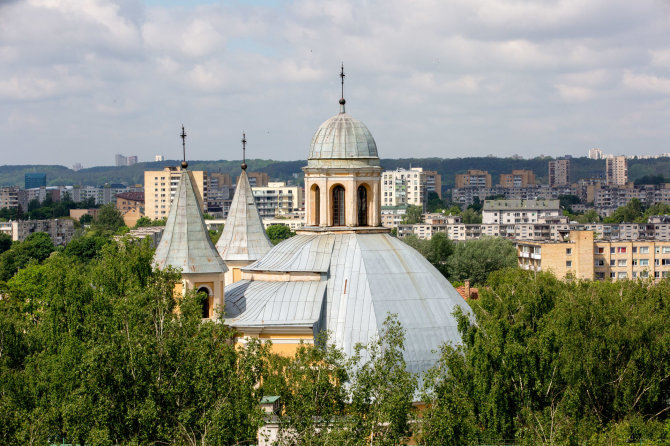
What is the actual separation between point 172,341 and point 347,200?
42.8 feet

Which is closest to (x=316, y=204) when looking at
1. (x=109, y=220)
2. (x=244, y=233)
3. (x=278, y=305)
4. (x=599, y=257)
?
(x=278, y=305)

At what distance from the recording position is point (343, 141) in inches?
1465

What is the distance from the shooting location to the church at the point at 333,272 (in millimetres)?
33562

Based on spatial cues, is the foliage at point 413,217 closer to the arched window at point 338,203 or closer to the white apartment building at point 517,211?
the white apartment building at point 517,211

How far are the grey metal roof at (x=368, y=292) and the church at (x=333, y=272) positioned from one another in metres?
0.03

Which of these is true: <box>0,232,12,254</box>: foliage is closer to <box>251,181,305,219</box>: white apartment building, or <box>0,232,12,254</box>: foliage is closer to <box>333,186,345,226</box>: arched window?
<box>251,181,305,219</box>: white apartment building

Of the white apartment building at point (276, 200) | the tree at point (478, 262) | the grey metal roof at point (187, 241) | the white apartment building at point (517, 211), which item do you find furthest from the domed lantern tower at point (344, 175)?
the white apartment building at point (276, 200)

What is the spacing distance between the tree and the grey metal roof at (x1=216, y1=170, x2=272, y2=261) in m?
48.3

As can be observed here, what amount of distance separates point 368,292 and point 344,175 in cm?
480

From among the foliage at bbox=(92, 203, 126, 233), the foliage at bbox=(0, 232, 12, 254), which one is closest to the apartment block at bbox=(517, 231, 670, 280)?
the foliage at bbox=(0, 232, 12, 254)

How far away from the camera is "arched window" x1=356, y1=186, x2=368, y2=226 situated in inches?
1481

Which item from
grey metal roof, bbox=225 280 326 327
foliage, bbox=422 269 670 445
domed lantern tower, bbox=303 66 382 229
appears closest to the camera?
foliage, bbox=422 269 670 445

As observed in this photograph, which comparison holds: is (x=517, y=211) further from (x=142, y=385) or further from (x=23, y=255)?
(x=142, y=385)

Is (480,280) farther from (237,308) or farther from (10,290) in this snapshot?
(237,308)
